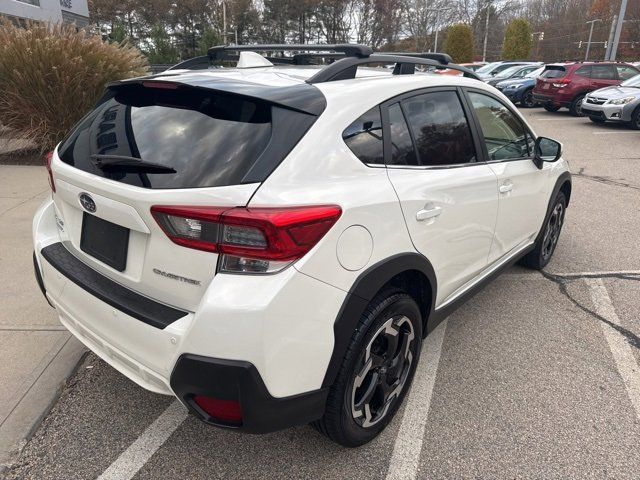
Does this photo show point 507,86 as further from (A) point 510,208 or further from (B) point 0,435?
(B) point 0,435

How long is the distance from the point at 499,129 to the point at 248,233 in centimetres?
241

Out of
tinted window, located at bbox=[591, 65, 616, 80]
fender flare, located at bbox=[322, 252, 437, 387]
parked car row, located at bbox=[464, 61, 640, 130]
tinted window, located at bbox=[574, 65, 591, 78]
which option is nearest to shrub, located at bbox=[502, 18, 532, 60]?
parked car row, located at bbox=[464, 61, 640, 130]

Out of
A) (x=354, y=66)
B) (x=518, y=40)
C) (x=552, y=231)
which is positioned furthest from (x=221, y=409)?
(x=518, y=40)

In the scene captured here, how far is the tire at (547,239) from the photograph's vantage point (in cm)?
422

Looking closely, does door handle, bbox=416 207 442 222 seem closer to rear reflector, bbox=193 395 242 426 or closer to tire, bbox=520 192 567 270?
rear reflector, bbox=193 395 242 426

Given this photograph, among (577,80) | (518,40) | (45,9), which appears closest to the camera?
(577,80)

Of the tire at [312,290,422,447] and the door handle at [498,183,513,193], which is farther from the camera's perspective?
the door handle at [498,183,513,193]

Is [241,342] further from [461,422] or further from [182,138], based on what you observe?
[461,422]

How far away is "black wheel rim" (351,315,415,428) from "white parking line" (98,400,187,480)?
3.18ft

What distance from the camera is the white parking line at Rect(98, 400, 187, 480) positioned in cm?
222

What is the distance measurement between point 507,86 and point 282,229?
18.9 m

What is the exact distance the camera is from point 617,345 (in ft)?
10.8

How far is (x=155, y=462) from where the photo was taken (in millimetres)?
2283

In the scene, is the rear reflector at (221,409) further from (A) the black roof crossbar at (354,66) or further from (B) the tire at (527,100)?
(B) the tire at (527,100)
